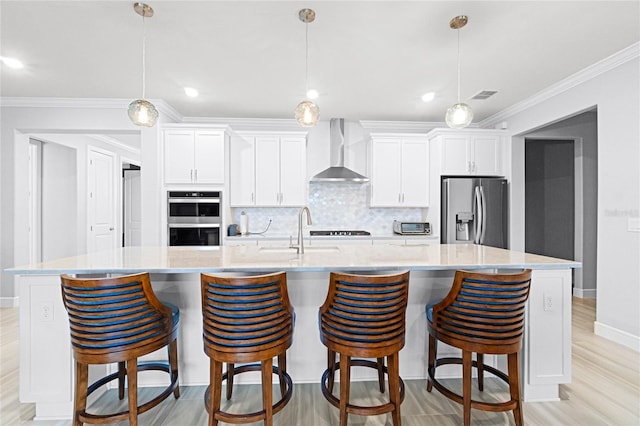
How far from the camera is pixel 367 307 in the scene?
5.65 ft

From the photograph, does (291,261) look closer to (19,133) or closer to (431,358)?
(431,358)

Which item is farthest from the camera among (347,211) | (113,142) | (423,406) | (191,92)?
(113,142)

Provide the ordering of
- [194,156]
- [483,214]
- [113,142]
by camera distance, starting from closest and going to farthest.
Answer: [194,156] < [483,214] < [113,142]

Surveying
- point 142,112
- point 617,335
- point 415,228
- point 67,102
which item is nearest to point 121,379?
point 142,112

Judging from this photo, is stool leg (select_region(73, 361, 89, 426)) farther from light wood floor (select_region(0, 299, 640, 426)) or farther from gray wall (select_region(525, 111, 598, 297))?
gray wall (select_region(525, 111, 598, 297))

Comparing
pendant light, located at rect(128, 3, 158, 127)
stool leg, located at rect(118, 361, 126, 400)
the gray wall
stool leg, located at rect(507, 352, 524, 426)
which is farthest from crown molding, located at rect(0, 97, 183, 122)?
the gray wall

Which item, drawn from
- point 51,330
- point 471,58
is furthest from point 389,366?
point 471,58

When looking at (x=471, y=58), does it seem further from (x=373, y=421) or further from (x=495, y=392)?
(x=373, y=421)

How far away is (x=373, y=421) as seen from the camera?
197 cm

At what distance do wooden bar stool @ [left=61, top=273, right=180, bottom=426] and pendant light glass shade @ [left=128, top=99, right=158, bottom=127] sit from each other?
1.23 metres

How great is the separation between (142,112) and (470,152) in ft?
13.8

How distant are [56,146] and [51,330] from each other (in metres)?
4.67

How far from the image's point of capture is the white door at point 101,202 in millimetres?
5777

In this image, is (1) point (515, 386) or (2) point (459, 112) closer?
(1) point (515, 386)
